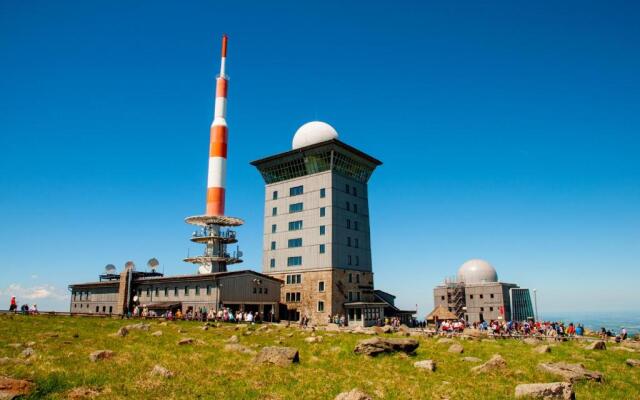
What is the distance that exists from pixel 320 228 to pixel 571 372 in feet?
152

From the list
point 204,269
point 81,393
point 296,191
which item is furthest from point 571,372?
point 204,269

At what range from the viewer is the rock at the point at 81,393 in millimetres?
11781

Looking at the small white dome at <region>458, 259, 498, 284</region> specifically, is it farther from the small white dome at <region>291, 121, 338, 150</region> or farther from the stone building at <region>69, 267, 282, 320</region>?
the stone building at <region>69, 267, 282, 320</region>

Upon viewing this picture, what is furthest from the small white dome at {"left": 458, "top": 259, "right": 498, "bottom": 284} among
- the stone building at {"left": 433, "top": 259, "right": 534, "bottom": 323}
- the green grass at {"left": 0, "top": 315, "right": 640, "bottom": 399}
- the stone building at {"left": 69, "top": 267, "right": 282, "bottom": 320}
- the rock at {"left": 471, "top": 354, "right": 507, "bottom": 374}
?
the rock at {"left": 471, "top": 354, "right": 507, "bottom": 374}

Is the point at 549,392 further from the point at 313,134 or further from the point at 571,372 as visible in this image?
the point at 313,134

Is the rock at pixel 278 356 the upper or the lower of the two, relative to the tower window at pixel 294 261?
lower

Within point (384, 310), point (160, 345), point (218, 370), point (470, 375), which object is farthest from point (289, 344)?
point (384, 310)

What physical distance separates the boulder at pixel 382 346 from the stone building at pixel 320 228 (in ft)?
122

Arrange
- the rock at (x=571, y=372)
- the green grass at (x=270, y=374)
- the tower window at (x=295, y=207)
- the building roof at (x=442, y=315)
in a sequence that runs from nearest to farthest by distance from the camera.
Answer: the green grass at (x=270, y=374)
the rock at (x=571, y=372)
the building roof at (x=442, y=315)
the tower window at (x=295, y=207)

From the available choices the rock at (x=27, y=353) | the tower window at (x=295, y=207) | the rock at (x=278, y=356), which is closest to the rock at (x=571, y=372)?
the rock at (x=278, y=356)

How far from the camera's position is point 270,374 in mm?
15414

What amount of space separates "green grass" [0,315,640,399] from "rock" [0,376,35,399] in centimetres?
28

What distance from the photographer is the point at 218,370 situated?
1594 centimetres

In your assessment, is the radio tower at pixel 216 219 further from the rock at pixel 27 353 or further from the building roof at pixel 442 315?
the rock at pixel 27 353
